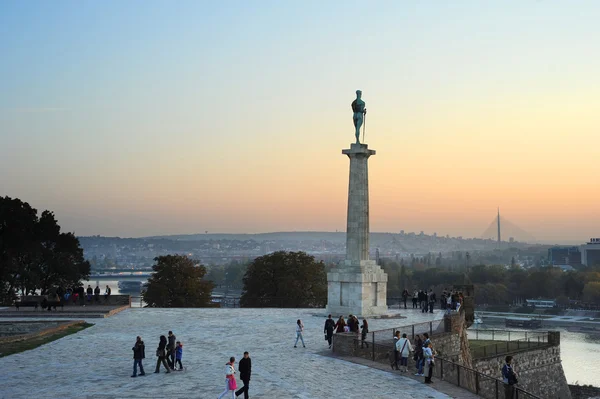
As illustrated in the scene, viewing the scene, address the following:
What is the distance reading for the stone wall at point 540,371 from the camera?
41688 millimetres

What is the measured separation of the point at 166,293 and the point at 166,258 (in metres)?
3.19

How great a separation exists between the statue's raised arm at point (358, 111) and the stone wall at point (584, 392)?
96.0ft

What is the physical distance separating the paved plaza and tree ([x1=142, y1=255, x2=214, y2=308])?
862 inches

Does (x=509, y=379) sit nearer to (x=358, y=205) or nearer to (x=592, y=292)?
(x=358, y=205)

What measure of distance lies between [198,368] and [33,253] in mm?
35706

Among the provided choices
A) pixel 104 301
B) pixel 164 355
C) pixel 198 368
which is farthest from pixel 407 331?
pixel 104 301

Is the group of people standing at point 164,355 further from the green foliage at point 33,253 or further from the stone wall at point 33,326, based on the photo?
the green foliage at point 33,253

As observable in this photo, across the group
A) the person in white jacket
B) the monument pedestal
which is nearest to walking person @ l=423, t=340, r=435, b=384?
the person in white jacket

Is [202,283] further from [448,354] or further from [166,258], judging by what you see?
[448,354]

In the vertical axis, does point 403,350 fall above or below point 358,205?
below

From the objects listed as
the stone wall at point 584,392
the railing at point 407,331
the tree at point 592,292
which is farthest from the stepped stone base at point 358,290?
the tree at point 592,292

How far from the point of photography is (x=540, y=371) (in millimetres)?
44344

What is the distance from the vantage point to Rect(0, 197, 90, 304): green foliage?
53875mm

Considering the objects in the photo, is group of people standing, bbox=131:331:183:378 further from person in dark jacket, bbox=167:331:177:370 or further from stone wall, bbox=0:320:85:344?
stone wall, bbox=0:320:85:344
